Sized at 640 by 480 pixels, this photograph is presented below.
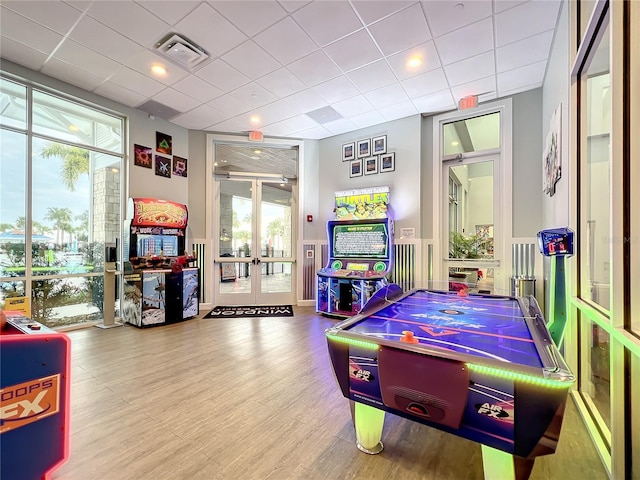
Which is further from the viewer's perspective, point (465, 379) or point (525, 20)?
point (525, 20)

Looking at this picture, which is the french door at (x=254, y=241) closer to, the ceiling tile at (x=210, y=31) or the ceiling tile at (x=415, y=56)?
the ceiling tile at (x=210, y=31)

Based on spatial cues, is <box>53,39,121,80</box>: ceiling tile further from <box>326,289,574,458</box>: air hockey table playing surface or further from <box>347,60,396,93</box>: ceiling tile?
<box>326,289,574,458</box>: air hockey table playing surface

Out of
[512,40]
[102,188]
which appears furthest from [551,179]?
[102,188]

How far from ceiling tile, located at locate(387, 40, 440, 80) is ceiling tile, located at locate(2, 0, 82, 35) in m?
3.18

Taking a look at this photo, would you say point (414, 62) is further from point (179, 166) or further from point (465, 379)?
point (179, 166)

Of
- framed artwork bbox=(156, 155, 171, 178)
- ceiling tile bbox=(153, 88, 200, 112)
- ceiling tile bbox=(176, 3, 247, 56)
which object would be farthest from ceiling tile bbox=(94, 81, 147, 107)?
ceiling tile bbox=(176, 3, 247, 56)

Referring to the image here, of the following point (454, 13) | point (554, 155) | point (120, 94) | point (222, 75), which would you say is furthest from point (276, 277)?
point (454, 13)

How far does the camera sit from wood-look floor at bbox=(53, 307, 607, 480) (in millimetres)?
1574

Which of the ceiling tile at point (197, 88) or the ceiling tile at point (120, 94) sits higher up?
the ceiling tile at point (197, 88)

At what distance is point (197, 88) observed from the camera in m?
4.03

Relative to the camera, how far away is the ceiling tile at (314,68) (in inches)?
134

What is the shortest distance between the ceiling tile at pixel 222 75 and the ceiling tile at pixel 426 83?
2143mm

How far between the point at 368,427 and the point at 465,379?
0.80 meters

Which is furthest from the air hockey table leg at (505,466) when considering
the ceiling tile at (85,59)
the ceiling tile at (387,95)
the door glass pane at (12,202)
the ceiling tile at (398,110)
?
the door glass pane at (12,202)
